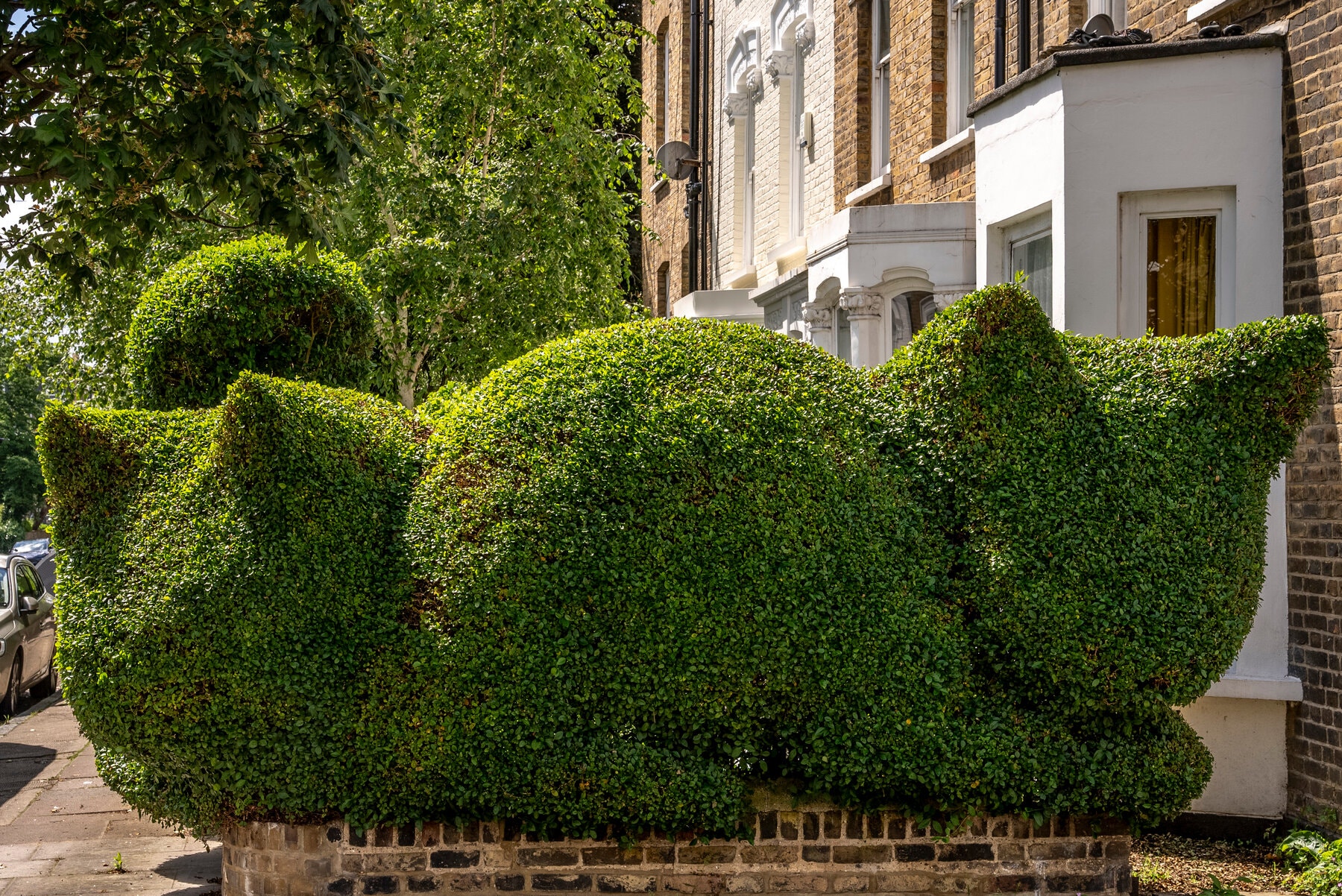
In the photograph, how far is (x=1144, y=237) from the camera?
7773 mm

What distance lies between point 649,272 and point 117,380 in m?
15.3

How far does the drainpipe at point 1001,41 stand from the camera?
1029cm

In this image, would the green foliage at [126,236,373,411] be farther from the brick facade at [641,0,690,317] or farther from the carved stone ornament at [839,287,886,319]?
the brick facade at [641,0,690,317]

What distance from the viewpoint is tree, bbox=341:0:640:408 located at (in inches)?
509

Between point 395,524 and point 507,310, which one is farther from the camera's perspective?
point 507,310

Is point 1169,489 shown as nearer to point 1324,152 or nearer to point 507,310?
point 1324,152

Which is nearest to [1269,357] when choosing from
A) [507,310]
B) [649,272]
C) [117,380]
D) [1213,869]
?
[1213,869]

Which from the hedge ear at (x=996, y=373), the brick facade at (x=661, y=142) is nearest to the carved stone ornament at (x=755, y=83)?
the brick facade at (x=661, y=142)

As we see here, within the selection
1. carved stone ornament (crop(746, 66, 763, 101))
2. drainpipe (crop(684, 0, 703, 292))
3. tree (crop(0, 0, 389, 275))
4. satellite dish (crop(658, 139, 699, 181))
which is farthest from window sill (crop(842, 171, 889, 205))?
drainpipe (crop(684, 0, 703, 292))

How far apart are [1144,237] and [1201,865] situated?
12.6 feet

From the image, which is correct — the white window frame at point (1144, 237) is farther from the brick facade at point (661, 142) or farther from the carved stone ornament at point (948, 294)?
the brick facade at point (661, 142)

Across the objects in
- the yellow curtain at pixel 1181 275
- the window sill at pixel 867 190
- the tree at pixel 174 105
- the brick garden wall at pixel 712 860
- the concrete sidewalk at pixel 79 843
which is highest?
the window sill at pixel 867 190

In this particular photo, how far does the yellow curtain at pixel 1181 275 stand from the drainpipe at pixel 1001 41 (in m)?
3.10

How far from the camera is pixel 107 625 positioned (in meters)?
5.50
